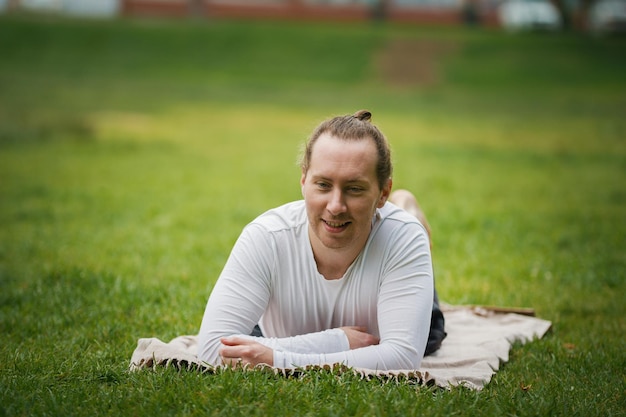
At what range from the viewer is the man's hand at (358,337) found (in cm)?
498

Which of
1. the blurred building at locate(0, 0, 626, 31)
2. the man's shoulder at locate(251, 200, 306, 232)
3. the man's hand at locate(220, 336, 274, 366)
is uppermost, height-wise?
the blurred building at locate(0, 0, 626, 31)

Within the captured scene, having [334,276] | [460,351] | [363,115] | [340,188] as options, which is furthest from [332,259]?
[460,351]

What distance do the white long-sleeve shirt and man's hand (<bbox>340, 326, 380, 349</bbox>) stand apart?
5cm

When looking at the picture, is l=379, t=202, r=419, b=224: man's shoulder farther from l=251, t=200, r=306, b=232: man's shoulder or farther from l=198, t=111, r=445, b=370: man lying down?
l=251, t=200, r=306, b=232: man's shoulder

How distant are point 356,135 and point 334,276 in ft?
2.85

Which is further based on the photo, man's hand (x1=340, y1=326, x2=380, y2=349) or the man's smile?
man's hand (x1=340, y1=326, x2=380, y2=349)

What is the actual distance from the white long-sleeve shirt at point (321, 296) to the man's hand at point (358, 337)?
5 cm

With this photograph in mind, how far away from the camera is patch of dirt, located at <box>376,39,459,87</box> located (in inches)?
1364

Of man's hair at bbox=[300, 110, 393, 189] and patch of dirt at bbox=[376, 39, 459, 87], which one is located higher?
patch of dirt at bbox=[376, 39, 459, 87]

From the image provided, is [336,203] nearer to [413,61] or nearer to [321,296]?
[321,296]

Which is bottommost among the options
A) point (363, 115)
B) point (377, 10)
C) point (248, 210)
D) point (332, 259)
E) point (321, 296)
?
point (248, 210)

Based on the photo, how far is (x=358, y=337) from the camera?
4988 millimetres

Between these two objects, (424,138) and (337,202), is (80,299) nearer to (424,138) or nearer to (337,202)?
(337,202)

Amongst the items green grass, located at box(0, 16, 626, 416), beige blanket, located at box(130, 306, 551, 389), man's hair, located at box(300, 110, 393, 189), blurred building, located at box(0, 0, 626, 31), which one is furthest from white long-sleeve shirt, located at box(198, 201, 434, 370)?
blurred building, located at box(0, 0, 626, 31)
